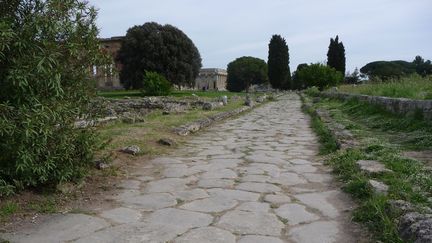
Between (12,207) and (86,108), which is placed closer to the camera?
(12,207)

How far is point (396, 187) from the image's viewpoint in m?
3.48

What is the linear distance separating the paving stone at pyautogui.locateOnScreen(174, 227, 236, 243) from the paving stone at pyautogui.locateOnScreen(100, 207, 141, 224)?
1.70 ft

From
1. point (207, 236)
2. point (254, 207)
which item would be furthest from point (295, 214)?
point (207, 236)

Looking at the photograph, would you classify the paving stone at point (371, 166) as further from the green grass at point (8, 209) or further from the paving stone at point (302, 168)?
the green grass at point (8, 209)

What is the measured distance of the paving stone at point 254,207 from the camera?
3514mm

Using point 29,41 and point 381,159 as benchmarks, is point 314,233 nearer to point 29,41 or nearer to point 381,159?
point 381,159

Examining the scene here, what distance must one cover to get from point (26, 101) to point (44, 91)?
0.17 metres

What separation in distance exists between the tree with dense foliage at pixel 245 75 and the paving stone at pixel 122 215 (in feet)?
240

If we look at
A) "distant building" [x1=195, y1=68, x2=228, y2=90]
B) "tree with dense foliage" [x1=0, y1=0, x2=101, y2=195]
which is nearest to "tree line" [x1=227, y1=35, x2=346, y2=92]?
"distant building" [x1=195, y1=68, x2=228, y2=90]

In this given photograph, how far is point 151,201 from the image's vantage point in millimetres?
3768

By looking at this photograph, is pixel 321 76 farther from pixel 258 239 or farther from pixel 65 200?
pixel 258 239

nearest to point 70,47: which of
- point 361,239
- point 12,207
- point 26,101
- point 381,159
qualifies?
point 26,101

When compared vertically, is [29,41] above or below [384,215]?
above

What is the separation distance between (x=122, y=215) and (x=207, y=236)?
81cm
